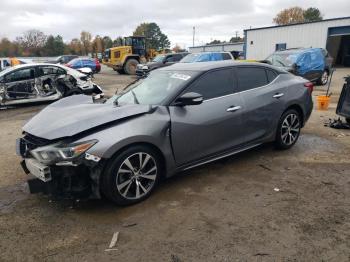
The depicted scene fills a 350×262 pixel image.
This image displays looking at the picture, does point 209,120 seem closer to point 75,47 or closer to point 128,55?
point 128,55

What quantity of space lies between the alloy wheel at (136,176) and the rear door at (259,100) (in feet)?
5.08

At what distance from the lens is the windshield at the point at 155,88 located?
4.12 m

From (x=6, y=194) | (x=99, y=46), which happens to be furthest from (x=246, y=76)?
(x=99, y=46)

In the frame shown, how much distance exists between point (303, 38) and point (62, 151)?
2714 cm

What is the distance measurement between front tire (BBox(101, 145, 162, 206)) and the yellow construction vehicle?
22.9m

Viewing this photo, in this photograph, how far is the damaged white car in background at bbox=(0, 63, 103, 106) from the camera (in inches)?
403

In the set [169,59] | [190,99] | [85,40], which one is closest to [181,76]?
[190,99]

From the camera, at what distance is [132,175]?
361 cm

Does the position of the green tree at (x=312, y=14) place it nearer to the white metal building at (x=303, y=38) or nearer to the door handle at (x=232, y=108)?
the white metal building at (x=303, y=38)

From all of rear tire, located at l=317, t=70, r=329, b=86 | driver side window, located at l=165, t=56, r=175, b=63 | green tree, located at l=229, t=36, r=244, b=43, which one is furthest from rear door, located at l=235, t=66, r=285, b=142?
green tree, located at l=229, t=36, r=244, b=43

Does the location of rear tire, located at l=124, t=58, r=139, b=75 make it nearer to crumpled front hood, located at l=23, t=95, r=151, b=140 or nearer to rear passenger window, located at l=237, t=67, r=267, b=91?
rear passenger window, located at l=237, t=67, r=267, b=91

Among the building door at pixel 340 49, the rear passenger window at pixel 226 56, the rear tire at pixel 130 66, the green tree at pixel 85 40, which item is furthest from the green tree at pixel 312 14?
the rear passenger window at pixel 226 56

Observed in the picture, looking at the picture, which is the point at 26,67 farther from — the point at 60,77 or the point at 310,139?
the point at 310,139

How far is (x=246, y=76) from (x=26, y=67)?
8135mm
